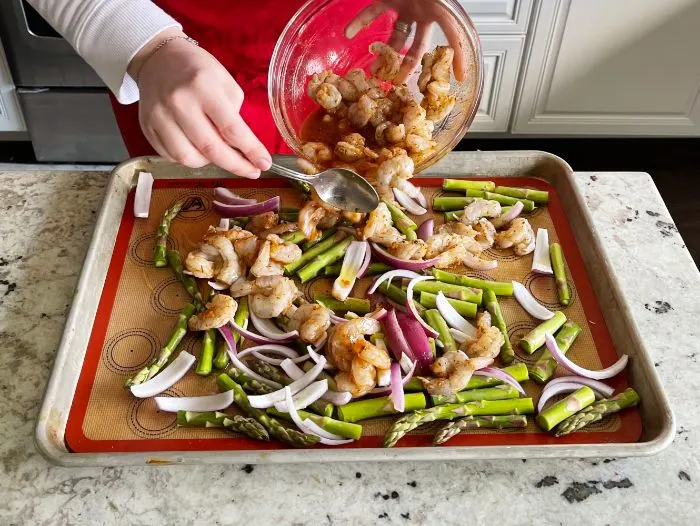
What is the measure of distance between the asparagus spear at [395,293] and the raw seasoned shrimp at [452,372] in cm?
22

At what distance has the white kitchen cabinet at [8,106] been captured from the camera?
→ 3.51 m

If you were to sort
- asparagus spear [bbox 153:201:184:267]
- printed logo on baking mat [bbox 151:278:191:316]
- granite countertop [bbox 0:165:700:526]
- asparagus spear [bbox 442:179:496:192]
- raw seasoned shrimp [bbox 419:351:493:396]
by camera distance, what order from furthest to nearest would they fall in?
1. asparagus spear [bbox 442:179:496:192]
2. asparagus spear [bbox 153:201:184:267]
3. printed logo on baking mat [bbox 151:278:191:316]
4. raw seasoned shrimp [bbox 419:351:493:396]
5. granite countertop [bbox 0:165:700:526]

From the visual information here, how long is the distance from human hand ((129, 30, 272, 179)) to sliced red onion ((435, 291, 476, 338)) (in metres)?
0.61

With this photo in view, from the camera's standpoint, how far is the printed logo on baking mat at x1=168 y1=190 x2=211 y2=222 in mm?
2084

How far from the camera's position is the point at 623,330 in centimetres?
171

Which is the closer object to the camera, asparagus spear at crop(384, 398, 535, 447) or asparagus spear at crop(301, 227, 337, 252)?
asparagus spear at crop(384, 398, 535, 447)

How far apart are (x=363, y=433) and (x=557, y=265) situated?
0.78 m

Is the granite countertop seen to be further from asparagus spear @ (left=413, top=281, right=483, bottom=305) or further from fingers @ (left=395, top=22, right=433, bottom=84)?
fingers @ (left=395, top=22, right=433, bottom=84)

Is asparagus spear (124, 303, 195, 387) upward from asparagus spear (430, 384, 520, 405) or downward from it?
downward

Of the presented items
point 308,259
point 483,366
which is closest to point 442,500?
point 483,366

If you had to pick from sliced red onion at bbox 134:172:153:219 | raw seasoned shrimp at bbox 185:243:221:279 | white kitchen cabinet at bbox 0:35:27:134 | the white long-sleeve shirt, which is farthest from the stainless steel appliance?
raw seasoned shrimp at bbox 185:243:221:279

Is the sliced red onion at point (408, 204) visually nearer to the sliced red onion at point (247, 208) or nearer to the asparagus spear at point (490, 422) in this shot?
the sliced red onion at point (247, 208)

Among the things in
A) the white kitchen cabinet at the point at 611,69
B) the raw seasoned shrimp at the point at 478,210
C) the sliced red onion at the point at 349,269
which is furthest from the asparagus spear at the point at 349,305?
the white kitchen cabinet at the point at 611,69

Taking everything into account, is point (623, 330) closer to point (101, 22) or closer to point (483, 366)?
point (483, 366)
